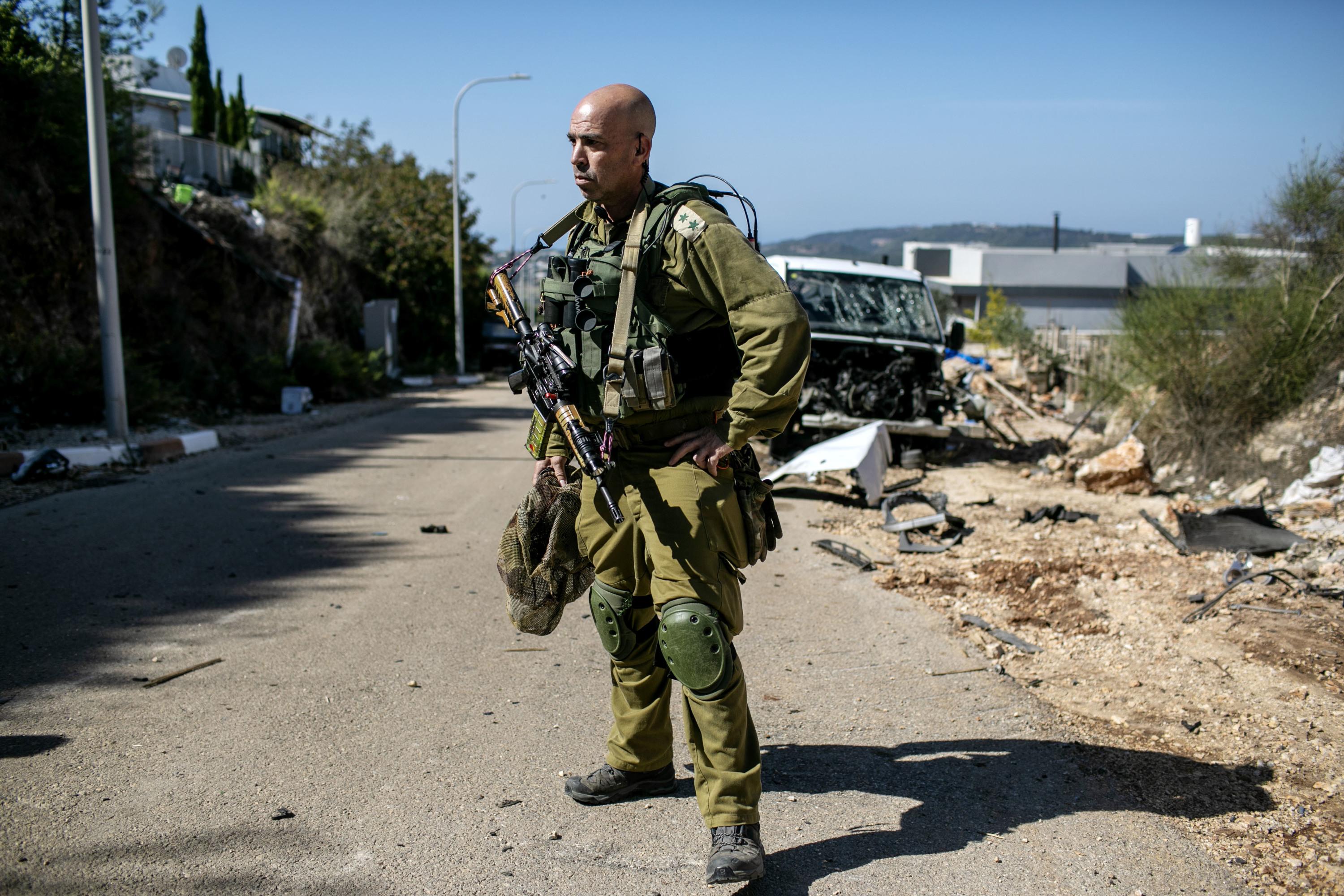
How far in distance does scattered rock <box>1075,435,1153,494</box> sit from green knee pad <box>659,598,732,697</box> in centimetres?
723

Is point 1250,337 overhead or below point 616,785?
overhead

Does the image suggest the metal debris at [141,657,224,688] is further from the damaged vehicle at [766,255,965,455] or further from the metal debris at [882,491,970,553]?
the damaged vehicle at [766,255,965,455]

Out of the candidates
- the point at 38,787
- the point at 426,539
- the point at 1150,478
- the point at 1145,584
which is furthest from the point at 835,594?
the point at 1150,478

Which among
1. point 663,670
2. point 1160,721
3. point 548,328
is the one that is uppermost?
point 548,328

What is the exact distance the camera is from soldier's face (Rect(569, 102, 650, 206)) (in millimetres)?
2717

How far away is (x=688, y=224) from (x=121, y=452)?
8375 mm

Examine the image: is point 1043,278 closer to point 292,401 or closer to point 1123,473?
point 292,401

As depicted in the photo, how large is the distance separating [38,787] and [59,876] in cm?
58

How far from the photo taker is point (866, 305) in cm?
1116

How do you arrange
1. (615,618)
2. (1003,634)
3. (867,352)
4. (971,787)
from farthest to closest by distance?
1. (867,352)
2. (1003,634)
3. (971,787)
4. (615,618)

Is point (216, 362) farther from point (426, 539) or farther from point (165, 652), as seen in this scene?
point (165, 652)

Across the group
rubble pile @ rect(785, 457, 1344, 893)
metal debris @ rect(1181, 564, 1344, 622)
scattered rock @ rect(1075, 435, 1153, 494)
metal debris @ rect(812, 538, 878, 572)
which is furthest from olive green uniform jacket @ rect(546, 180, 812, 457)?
scattered rock @ rect(1075, 435, 1153, 494)

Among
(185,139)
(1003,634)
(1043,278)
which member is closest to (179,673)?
(1003,634)

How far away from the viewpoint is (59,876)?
8.19 feet
